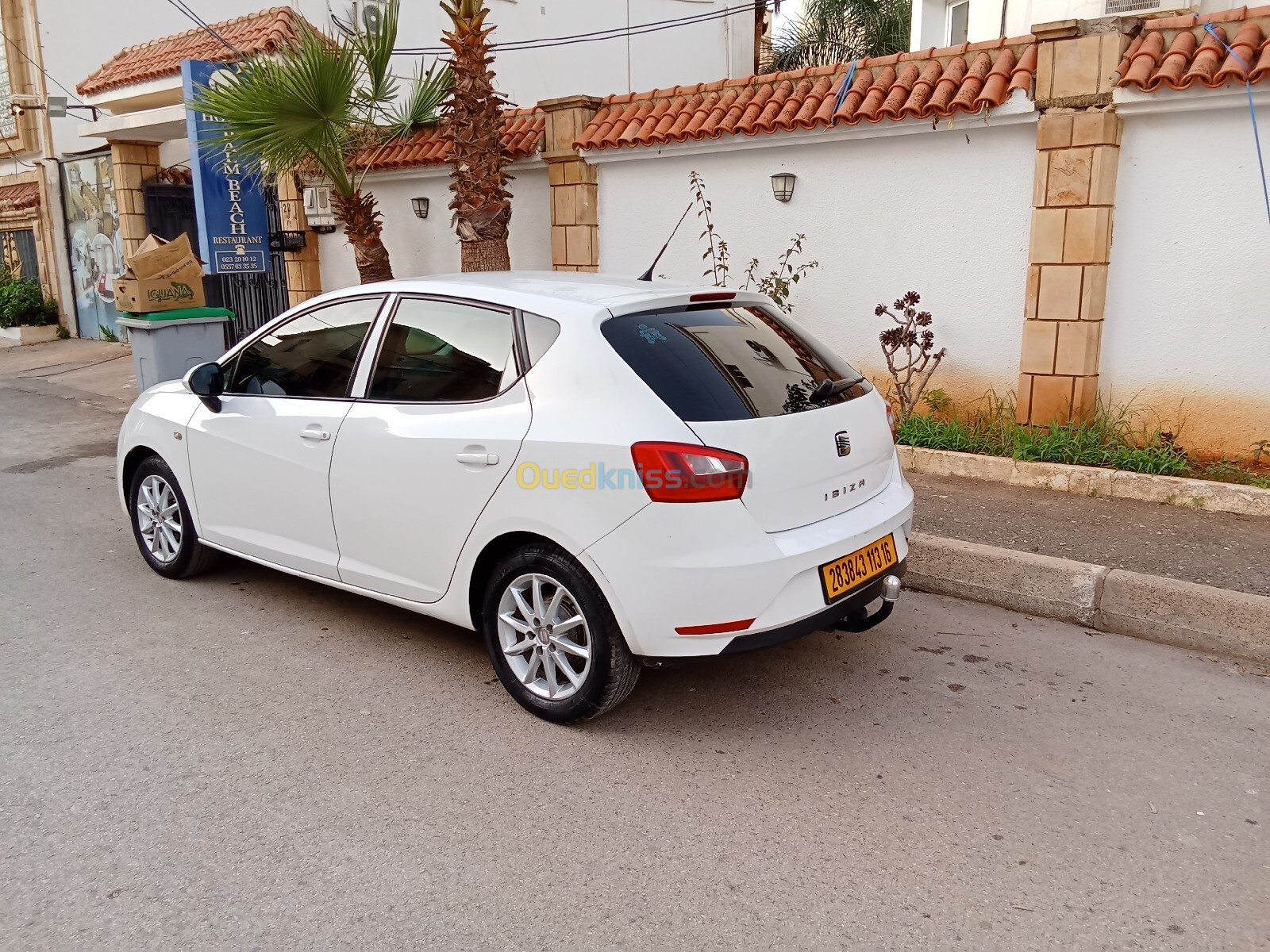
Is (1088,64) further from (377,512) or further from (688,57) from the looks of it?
(688,57)

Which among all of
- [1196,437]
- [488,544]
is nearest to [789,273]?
[1196,437]

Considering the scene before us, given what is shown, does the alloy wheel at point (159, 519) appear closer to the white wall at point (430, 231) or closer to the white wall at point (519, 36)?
the white wall at point (430, 231)

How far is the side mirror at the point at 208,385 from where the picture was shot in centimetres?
484

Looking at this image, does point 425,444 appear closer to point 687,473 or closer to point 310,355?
point 310,355

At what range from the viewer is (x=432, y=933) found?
2666 mm

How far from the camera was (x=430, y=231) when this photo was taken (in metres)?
11.5

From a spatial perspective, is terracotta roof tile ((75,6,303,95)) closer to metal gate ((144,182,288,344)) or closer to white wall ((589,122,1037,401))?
metal gate ((144,182,288,344))

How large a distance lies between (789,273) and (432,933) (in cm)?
676

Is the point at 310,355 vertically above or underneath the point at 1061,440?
above

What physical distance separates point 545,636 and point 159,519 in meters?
2.78

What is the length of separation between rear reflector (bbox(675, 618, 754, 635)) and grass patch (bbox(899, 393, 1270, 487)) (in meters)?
4.16

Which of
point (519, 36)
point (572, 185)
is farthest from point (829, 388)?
point (519, 36)

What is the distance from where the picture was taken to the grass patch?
651 centimetres

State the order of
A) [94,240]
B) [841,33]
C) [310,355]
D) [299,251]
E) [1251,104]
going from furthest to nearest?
[841,33], [94,240], [299,251], [1251,104], [310,355]
